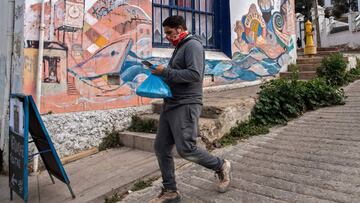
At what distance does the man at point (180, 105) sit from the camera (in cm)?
298

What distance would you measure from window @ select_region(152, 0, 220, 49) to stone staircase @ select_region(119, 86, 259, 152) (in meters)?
1.88

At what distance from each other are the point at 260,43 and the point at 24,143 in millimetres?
6295

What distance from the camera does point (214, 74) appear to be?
7148mm

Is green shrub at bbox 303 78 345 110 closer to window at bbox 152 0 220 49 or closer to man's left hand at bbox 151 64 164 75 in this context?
window at bbox 152 0 220 49

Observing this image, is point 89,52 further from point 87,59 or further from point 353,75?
point 353,75

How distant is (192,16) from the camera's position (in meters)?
7.27

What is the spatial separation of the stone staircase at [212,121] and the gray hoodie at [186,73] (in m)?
1.56

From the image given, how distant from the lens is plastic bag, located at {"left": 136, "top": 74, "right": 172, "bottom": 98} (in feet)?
9.77

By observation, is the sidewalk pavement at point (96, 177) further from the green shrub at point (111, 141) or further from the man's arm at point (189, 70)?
the man's arm at point (189, 70)


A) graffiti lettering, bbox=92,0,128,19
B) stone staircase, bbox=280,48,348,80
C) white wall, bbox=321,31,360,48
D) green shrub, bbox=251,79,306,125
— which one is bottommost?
green shrub, bbox=251,79,306,125

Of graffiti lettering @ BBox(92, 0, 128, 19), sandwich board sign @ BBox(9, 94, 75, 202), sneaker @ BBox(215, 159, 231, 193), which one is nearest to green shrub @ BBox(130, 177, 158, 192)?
sandwich board sign @ BBox(9, 94, 75, 202)

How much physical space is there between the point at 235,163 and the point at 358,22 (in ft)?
52.4

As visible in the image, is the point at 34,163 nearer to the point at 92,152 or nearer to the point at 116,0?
the point at 92,152

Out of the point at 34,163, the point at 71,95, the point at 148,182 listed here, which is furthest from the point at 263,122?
the point at 34,163
